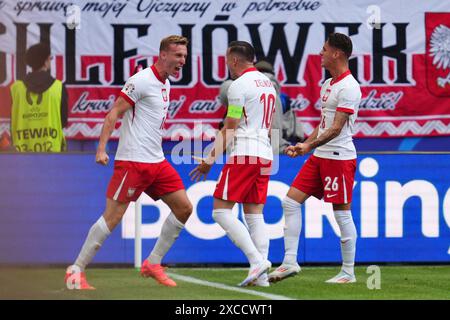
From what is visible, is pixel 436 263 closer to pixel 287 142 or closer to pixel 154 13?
pixel 287 142

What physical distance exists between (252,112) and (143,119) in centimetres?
89

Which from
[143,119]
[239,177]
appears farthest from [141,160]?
[239,177]

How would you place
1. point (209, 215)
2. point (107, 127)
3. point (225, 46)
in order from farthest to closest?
point (225, 46) → point (209, 215) → point (107, 127)

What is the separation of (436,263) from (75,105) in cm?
484

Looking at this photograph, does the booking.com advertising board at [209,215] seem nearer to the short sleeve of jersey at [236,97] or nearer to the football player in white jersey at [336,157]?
the football player in white jersey at [336,157]

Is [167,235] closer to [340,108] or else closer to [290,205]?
[290,205]

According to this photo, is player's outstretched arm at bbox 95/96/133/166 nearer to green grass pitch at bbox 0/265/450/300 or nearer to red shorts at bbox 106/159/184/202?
red shorts at bbox 106/159/184/202

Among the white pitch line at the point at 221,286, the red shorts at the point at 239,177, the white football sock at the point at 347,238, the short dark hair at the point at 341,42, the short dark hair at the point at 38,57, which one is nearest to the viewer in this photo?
the white pitch line at the point at 221,286

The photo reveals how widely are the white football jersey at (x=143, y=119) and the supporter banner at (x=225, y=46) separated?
4522 mm

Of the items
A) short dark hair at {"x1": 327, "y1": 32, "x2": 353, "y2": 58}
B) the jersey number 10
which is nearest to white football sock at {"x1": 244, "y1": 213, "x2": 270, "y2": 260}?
the jersey number 10

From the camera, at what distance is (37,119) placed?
1252cm

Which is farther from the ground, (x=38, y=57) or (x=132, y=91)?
(x=38, y=57)

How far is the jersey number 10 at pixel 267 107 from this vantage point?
9.91 metres

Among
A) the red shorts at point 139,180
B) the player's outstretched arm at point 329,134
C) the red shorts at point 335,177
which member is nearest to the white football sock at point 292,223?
the red shorts at point 335,177
